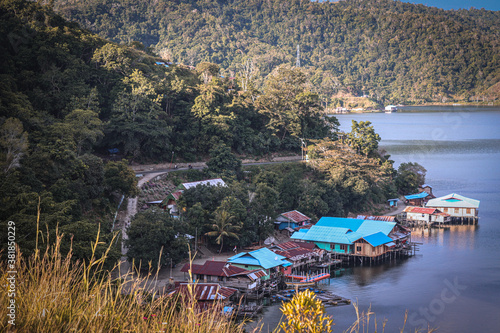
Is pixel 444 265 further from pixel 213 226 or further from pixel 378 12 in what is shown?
pixel 378 12

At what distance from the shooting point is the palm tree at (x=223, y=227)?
2138cm

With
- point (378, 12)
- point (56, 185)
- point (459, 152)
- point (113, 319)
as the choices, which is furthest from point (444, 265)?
point (378, 12)

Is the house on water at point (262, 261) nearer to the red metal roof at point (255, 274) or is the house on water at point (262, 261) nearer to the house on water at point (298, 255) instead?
the red metal roof at point (255, 274)

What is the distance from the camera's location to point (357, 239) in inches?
961

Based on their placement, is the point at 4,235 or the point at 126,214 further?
the point at 126,214

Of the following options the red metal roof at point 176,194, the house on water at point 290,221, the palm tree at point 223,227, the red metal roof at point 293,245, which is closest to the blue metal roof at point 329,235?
the red metal roof at point 293,245

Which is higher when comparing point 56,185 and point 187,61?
point 187,61

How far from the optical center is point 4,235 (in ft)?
37.2

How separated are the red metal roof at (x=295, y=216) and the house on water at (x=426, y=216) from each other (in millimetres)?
8982

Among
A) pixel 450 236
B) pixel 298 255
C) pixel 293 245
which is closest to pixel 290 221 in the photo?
pixel 293 245

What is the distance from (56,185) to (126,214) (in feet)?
15.7

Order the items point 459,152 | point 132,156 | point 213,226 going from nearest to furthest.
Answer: point 213,226 < point 132,156 < point 459,152

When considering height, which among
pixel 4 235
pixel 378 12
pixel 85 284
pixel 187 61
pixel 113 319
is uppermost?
pixel 378 12

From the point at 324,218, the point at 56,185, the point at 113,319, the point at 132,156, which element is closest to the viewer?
the point at 113,319
